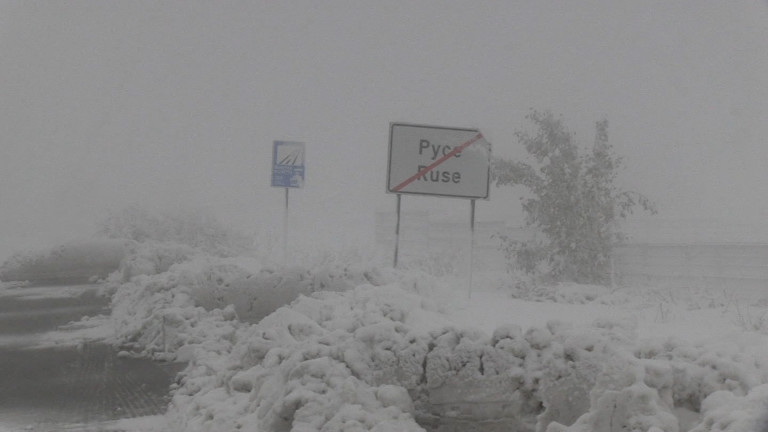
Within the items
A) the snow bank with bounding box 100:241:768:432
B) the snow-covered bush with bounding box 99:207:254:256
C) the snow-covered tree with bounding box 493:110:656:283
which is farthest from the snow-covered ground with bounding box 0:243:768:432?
the snow-covered bush with bounding box 99:207:254:256

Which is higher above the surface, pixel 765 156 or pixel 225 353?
pixel 765 156

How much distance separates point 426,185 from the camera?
1021 cm

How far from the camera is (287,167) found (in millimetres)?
14750

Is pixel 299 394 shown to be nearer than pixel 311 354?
Yes

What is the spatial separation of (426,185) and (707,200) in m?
45.0

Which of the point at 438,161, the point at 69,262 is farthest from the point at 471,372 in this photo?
the point at 69,262

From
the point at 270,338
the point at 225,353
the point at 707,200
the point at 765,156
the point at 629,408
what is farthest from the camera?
the point at 765,156

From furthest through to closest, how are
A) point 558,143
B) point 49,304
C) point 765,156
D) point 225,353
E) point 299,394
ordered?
point 765,156 → point 558,143 → point 49,304 → point 225,353 → point 299,394

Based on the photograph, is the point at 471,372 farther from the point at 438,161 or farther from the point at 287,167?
the point at 287,167

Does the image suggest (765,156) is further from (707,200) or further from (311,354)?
(311,354)

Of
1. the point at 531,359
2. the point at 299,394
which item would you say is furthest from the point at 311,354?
the point at 531,359

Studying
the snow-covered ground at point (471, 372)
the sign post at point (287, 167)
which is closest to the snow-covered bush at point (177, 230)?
the sign post at point (287, 167)

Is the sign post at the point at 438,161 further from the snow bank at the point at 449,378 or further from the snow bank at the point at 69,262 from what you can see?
the snow bank at the point at 69,262

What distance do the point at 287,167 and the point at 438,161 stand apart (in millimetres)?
5307
